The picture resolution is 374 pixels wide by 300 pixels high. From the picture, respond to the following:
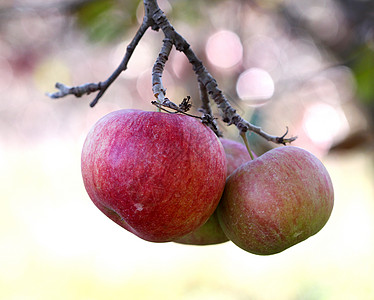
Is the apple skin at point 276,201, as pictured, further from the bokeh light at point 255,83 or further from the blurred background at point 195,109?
the bokeh light at point 255,83

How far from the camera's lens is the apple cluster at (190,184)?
0.64 meters

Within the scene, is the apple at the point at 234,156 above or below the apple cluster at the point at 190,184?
below

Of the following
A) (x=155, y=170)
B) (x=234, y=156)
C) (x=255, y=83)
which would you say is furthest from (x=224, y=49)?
(x=155, y=170)

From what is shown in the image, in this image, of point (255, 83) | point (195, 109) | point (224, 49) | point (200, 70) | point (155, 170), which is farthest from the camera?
point (224, 49)

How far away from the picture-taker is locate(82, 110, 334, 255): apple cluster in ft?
2.10

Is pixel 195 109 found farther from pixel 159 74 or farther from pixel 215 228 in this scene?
pixel 159 74

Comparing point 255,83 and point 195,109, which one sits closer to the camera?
point 195,109

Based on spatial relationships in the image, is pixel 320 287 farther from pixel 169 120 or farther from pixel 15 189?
pixel 15 189

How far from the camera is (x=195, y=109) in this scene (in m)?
1.61

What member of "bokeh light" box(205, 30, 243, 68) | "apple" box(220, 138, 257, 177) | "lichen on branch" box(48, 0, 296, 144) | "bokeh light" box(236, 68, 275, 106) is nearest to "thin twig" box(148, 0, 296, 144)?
"lichen on branch" box(48, 0, 296, 144)

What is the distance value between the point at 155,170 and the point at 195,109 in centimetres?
100

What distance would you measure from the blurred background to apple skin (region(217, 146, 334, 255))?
551mm

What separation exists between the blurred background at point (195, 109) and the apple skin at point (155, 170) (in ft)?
2.13

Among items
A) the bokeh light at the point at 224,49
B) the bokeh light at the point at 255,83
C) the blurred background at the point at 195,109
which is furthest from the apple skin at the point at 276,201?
the bokeh light at the point at 224,49
